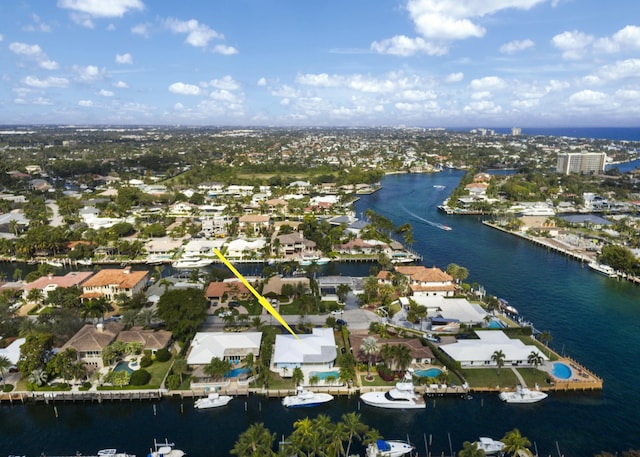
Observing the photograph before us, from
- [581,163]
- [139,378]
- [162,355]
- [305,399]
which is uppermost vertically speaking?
[581,163]

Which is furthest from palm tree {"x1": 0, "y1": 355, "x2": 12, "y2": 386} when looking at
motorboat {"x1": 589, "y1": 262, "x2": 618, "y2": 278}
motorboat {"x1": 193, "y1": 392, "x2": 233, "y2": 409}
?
motorboat {"x1": 589, "y1": 262, "x2": 618, "y2": 278}

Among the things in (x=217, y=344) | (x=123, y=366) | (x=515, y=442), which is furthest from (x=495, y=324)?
(x=123, y=366)

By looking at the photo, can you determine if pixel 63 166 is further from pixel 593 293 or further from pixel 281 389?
pixel 593 293

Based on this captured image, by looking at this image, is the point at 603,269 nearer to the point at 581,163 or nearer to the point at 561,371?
the point at 561,371

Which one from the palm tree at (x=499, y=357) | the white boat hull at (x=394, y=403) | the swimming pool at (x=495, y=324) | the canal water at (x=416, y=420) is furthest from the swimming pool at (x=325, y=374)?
the swimming pool at (x=495, y=324)

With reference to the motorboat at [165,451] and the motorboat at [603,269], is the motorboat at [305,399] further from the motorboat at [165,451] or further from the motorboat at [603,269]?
the motorboat at [603,269]

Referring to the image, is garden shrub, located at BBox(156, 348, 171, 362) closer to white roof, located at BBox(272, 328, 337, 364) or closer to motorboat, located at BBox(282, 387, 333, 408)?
white roof, located at BBox(272, 328, 337, 364)
